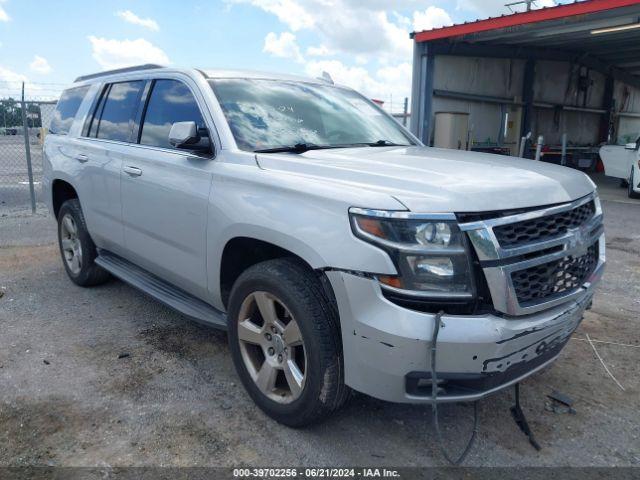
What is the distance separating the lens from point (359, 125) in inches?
154

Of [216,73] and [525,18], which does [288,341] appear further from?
[525,18]

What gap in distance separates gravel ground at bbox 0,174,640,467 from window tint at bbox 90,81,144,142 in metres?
1.53

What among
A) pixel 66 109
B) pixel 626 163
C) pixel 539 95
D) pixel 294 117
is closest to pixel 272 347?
pixel 294 117

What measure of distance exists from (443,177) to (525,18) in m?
11.9

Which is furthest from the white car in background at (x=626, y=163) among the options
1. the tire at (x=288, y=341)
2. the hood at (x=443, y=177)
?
the tire at (x=288, y=341)

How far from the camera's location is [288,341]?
2.70 metres

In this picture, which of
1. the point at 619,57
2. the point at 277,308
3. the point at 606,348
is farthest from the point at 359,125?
the point at 619,57

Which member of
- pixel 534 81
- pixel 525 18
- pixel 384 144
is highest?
pixel 525 18

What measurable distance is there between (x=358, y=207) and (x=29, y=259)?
5500 mm

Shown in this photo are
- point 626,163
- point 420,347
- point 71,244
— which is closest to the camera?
point 420,347

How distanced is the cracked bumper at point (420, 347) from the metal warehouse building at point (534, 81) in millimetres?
10967

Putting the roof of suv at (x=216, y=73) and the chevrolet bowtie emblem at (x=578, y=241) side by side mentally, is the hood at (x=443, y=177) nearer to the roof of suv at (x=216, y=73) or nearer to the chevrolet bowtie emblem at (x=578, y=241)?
the chevrolet bowtie emblem at (x=578, y=241)

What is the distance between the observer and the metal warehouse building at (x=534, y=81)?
13.1 meters

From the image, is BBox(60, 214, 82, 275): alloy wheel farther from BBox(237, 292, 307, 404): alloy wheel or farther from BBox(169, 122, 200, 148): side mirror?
BBox(237, 292, 307, 404): alloy wheel
